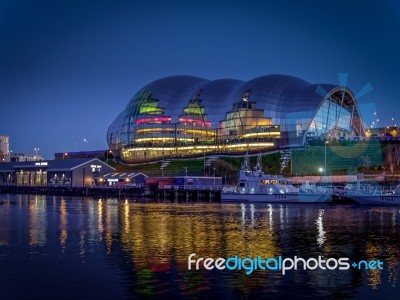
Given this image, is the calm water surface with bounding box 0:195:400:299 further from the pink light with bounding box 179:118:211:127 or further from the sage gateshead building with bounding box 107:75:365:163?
the pink light with bounding box 179:118:211:127

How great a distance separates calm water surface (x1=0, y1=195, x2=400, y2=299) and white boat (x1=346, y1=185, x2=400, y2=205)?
81.2 ft

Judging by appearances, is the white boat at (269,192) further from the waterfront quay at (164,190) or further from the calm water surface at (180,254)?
the calm water surface at (180,254)

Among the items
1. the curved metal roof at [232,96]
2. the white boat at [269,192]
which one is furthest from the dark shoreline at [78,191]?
the curved metal roof at [232,96]

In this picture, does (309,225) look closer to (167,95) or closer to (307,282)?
(307,282)

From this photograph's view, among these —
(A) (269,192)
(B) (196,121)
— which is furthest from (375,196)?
(B) (196,121)

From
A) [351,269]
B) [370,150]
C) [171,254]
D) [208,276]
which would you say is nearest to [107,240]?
[171,254]

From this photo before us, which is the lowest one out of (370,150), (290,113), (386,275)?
(386,275)

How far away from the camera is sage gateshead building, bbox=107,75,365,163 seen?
144625mm

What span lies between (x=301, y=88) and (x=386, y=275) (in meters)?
125

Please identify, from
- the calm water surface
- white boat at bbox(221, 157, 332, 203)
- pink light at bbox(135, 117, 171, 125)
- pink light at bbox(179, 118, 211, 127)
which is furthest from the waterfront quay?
the calm water surface

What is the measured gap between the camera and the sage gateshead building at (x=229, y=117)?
144625 millimetres

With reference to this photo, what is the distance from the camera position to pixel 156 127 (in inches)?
6486

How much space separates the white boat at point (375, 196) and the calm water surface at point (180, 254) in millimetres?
24750

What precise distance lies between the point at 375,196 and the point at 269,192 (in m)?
16.6
